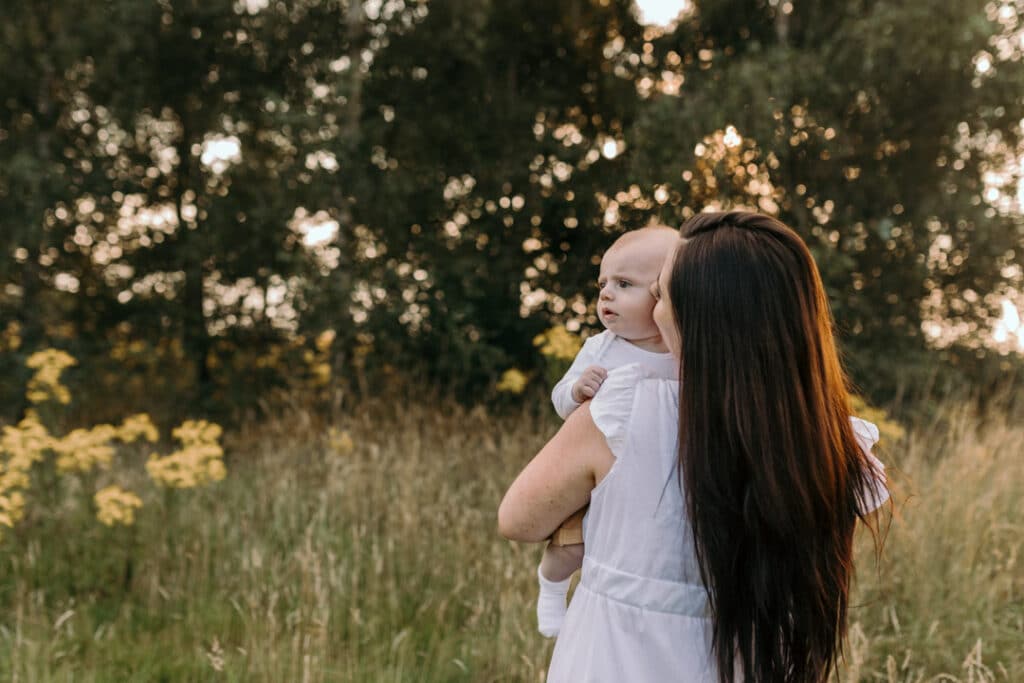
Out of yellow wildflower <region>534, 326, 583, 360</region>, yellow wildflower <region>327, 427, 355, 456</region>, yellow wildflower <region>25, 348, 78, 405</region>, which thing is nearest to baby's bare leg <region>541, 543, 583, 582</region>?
yellow wildflower <region>534, 326, 583, 360</region>

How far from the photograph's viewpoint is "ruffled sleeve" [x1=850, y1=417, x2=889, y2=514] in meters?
1.36

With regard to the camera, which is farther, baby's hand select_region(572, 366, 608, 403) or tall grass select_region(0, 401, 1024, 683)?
tall grass select_region(0, 401, 1024, 683)

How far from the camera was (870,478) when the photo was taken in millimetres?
1371

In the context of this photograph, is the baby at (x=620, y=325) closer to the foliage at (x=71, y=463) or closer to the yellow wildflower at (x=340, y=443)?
the foliage at (x=71, y=463)

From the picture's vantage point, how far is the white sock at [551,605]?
64.9 inches

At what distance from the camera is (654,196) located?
6820mm

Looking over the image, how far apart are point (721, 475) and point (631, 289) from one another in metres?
0.53

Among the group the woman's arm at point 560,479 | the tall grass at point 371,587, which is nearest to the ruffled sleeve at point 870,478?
the woman's arm at point 560,479

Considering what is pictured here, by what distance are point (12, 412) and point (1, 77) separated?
318 cm

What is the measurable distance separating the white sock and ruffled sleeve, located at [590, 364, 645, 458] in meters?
0.47

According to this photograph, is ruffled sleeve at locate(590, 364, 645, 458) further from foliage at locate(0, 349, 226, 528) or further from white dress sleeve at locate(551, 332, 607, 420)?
foliage at locate(0, 349, 226, 528)

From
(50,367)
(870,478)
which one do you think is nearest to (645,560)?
(870,478)

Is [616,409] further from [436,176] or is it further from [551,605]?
[436,176]

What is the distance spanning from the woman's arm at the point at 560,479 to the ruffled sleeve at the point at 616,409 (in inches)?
1.1
